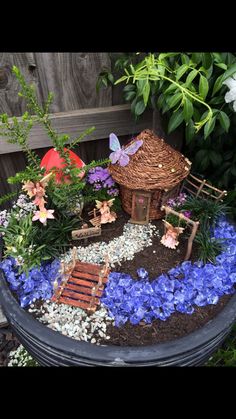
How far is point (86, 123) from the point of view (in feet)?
5.39

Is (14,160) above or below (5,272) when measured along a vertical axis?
above

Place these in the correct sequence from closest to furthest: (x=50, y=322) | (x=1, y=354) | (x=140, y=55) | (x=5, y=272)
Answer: (x=50, y=322)
(x=5, y=272)
(x=140, y=55)
(x=1, y=354)

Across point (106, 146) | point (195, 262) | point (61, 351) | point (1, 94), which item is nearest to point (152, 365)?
point (61, 351)

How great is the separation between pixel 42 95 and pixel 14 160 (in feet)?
1.21

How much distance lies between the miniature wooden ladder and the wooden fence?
67 cm

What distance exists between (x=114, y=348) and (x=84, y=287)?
275 mm

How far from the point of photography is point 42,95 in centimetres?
152

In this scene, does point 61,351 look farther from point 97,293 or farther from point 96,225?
point 96,225

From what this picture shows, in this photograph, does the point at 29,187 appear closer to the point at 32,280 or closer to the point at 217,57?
the point at 32,280

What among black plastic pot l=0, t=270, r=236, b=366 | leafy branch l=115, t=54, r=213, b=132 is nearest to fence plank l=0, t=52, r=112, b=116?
leafy branch l=115, t=54, r=213, b=132

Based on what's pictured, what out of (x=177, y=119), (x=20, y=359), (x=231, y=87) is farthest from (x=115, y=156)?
(x=20, y=359)

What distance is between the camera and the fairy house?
132cm

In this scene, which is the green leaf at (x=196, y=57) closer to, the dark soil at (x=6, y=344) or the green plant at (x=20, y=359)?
the green plant at (x=20, y=359)

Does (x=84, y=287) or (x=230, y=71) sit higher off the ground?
(x=230, y=71)
